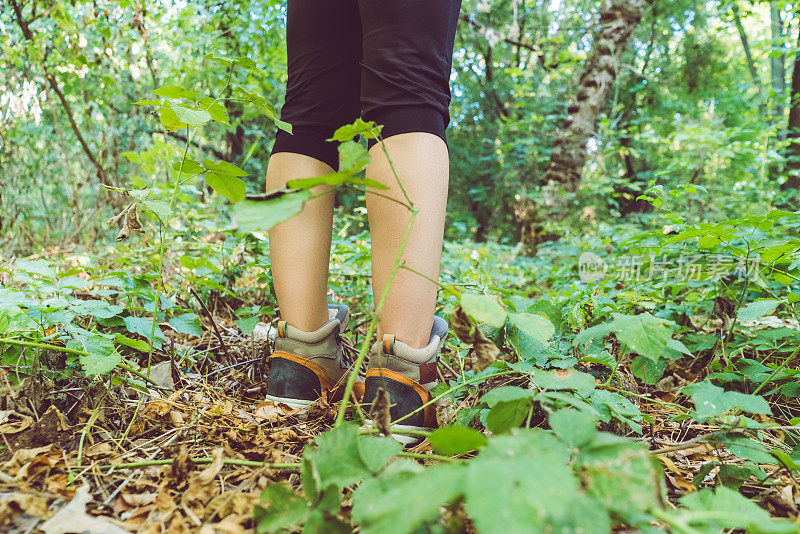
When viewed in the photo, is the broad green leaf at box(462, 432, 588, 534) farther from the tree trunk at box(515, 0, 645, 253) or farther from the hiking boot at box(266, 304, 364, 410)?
the tree trunk at box(515, 0, 645, 253)

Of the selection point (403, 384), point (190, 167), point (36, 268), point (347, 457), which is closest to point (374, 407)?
point (347, 457)

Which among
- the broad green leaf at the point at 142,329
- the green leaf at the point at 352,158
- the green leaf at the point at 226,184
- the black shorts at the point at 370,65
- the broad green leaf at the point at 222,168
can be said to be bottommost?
the broad green leaf at the point at 142,329

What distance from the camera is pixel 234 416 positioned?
0.97m

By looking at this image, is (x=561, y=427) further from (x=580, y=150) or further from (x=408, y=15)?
(x=580, y=150)

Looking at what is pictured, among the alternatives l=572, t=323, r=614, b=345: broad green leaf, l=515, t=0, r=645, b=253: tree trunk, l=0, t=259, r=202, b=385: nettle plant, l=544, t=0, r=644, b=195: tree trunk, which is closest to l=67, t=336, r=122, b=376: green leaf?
l=0, t=259, r=202, b=385: nettle plant

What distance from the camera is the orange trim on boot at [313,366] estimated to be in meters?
1.09

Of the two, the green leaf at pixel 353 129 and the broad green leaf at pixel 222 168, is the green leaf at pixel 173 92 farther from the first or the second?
the green leaf at pixel 353 129

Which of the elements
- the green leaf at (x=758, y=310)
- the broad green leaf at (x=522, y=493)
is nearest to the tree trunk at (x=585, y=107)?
the green leaf at (x=758, y=310)

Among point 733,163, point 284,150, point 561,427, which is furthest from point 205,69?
point 733,163

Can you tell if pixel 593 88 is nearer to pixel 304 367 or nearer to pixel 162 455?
pixel 304 367

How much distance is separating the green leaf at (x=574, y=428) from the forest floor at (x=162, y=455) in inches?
10.4

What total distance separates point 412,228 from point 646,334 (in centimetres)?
43

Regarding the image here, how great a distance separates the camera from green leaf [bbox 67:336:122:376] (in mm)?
794

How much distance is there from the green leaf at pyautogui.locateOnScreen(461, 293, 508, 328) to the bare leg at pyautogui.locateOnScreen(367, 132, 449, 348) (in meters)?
0.27
